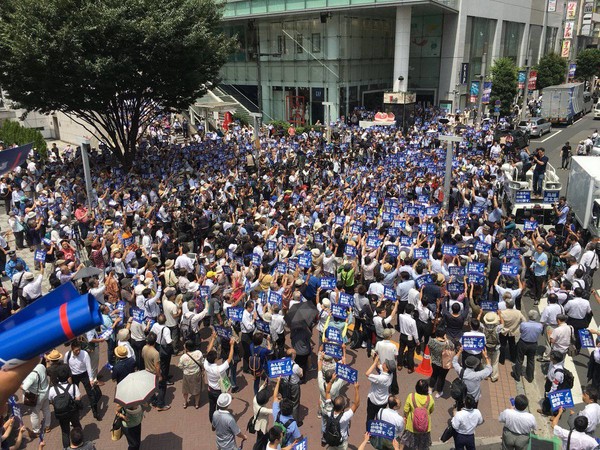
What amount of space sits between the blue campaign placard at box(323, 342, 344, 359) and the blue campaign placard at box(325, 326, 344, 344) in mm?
737

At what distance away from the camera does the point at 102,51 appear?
773 inches

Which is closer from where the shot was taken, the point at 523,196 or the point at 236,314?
the point at 236,314

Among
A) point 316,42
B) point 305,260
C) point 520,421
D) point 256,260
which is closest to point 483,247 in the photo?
point 305,260

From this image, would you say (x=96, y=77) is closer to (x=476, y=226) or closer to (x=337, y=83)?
(x=476, y=226)

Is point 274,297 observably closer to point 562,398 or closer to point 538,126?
point 562,398

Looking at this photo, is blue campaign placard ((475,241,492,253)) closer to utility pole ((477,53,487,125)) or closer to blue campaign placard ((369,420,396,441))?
blue campaign placard ((369,420,396,441))

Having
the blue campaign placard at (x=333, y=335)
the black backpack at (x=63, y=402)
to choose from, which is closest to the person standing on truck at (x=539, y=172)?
the blue campaign placard at (x=333, y=335)

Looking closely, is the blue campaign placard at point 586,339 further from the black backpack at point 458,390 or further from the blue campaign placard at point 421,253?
the blue campaign placard at point 421,253

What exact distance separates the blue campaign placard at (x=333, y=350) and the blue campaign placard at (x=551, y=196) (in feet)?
40.0

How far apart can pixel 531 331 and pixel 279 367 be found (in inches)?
177

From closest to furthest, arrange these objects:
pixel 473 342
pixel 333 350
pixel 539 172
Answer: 1. pixel 333 350
2. pixel 473 342
3. pixel 539 172

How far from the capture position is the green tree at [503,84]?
4516cm

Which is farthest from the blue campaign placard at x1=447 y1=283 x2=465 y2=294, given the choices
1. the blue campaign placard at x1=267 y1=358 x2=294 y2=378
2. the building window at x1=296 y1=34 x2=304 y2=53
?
the building window at x1=296 y1=34 x2=304 y2=53

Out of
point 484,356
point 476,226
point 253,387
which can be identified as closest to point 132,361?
point 253,387
